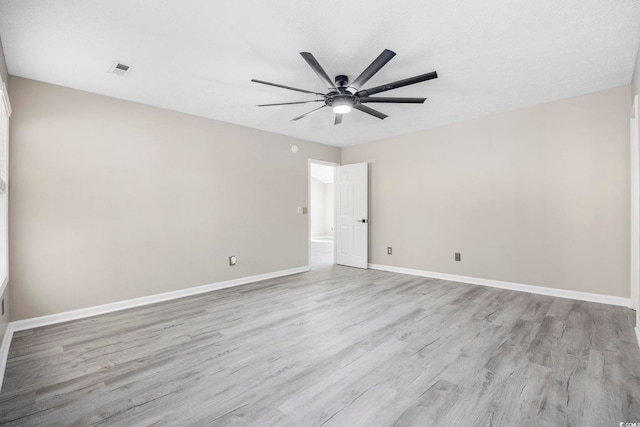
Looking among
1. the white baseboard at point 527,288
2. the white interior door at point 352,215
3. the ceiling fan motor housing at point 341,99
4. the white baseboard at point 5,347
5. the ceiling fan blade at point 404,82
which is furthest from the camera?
the white interior door at point 352,215

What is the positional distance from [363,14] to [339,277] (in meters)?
3.86

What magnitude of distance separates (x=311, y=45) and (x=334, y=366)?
2526 millimetres

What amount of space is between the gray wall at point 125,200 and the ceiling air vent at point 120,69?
744 millimetres

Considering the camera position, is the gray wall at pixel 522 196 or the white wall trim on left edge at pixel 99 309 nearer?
the white wall trim on left edge at pixel 99 309

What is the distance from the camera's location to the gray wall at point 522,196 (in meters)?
3.49

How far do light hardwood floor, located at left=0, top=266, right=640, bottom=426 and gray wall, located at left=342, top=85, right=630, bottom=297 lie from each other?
66cm

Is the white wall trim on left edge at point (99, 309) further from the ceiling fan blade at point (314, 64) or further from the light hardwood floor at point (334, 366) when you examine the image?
the ceiling fan blade at point (314, 64)

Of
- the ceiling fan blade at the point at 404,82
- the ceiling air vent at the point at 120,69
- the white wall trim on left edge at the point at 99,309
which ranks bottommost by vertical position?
the white wall trim on left edge at the point at 99,309

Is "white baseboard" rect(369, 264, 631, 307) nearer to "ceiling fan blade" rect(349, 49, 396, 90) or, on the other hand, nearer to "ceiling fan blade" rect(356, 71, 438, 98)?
"ceiling fan blade" rect(356, 71, 438, 98)

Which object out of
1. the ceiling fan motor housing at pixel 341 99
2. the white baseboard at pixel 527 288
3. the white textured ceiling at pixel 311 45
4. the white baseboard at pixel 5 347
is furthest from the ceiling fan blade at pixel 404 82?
the white baseboard at pixel 5 347

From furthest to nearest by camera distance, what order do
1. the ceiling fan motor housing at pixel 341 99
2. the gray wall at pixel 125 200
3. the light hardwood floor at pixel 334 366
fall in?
1. the gray wall at pixel 125 200
2. the ceiling fan motor housing at pixel 341 99
3. the light hardwood floor at pixel 334 366

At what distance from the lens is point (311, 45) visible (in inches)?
96.4

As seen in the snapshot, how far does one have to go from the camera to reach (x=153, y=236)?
3793 millimetres

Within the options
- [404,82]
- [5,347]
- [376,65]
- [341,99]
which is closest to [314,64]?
[376,65]
